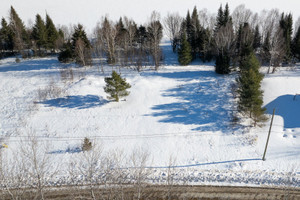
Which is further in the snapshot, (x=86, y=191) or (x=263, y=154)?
(x=263, y=154)

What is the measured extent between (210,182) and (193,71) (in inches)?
814

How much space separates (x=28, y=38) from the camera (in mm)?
44750

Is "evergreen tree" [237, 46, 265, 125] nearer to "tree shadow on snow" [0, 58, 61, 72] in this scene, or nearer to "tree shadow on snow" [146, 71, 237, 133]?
"tree shadow on snow" [146, 71, 237, 133]

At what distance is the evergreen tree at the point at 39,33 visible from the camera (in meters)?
40.4

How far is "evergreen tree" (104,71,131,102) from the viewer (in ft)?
71.4

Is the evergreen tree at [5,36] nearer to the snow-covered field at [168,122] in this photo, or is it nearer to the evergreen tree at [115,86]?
the snow-covered field at [168,122]

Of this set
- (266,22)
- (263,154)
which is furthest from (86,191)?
(266,22)

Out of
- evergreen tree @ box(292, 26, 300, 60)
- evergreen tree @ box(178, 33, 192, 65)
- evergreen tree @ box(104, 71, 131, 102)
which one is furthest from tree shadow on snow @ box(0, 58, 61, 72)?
evergreen tree @ box(292, 26, 300, 60)

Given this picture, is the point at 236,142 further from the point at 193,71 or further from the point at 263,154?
the point at 193,71

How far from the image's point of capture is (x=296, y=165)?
15.7 m

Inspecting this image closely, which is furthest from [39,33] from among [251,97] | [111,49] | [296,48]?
[296,48]

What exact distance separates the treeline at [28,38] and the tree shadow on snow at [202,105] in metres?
30.3

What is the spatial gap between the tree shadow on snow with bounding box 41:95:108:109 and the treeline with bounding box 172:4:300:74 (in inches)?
709

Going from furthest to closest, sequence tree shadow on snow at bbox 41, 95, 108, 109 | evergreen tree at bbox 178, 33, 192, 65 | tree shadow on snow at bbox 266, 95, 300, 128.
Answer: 1. evergreen tree at bbox 178, 33, 192, 65
2. tree shadow on snow at bbox 41, 95, 108, 109
3. tree shadow on snow at bbox 266, 95, 300, 128
